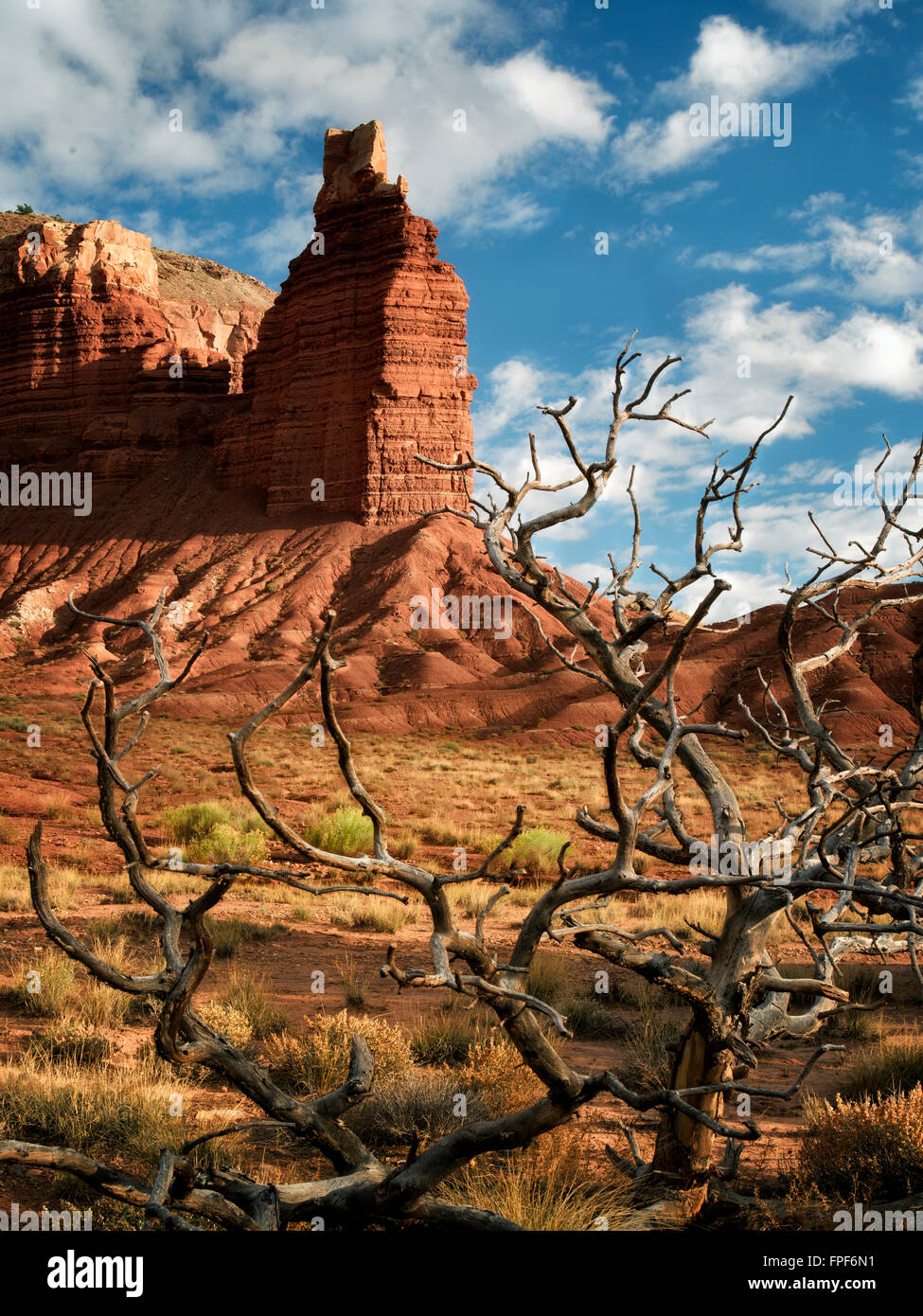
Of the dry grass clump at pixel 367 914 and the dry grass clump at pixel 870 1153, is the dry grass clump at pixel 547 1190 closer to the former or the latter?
the dry grass clump at pixel 870 1153

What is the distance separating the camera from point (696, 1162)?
4.16 m

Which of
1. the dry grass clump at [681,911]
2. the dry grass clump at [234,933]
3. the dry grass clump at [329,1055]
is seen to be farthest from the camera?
the dry grass clump at [681,911]

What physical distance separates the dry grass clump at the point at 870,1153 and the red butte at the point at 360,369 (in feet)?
159

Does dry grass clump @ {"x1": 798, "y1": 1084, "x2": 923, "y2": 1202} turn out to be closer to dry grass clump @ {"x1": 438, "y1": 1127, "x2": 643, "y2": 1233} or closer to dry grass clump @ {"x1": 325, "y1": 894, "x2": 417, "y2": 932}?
dry grass clump @ {"x1": 438, "y1": 1127, "x2": 643, "y2": 1233}

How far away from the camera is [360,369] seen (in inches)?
2153

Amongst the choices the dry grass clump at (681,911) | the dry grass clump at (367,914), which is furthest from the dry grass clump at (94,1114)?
the dry grass clump at (681,911)

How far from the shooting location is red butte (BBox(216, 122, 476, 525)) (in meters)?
53.2

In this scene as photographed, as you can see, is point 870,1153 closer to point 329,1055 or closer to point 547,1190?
point 547,1190

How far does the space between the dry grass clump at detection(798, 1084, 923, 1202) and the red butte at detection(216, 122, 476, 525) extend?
Result: 48604 mm

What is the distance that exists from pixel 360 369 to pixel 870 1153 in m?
55.1

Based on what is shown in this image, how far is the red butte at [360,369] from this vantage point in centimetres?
5325

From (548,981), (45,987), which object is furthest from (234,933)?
(548,981)
